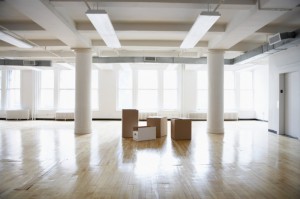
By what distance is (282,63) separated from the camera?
699 centimetres

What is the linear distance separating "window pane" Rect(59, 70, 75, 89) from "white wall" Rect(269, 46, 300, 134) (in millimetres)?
9414

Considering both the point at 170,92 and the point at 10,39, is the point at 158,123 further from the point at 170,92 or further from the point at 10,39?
the point at 170,92

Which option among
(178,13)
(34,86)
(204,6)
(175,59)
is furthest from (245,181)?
(34,86)

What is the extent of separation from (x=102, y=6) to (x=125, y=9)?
62cm

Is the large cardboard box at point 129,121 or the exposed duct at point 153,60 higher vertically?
the exposed duct at point 153,60

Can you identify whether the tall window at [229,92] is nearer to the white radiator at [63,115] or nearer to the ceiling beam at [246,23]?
the ceiling beam at [246,23]

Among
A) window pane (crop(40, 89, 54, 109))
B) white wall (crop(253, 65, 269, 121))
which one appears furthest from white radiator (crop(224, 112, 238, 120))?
window pane (crop(40, 89, 54, 109))

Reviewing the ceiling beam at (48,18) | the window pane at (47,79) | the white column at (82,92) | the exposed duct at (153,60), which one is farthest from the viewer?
the window pane at (47,79)

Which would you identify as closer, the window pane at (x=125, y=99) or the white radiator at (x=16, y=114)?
the white radiator at (x=16, y=114)

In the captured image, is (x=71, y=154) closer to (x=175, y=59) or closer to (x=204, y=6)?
(x=204, y=6)

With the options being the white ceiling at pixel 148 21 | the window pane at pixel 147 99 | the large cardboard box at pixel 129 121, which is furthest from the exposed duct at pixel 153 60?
the window pane at pixel 147 99

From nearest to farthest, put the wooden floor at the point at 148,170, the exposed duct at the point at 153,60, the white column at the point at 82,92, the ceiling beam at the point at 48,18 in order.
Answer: the wooden floor at the point at 148,170, the ceiling beam at the point at 48,18, the white column at the point at 82,92, the exposed duct at the point at 153,60

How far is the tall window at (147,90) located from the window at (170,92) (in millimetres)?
490

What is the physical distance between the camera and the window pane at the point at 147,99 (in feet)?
40.1
